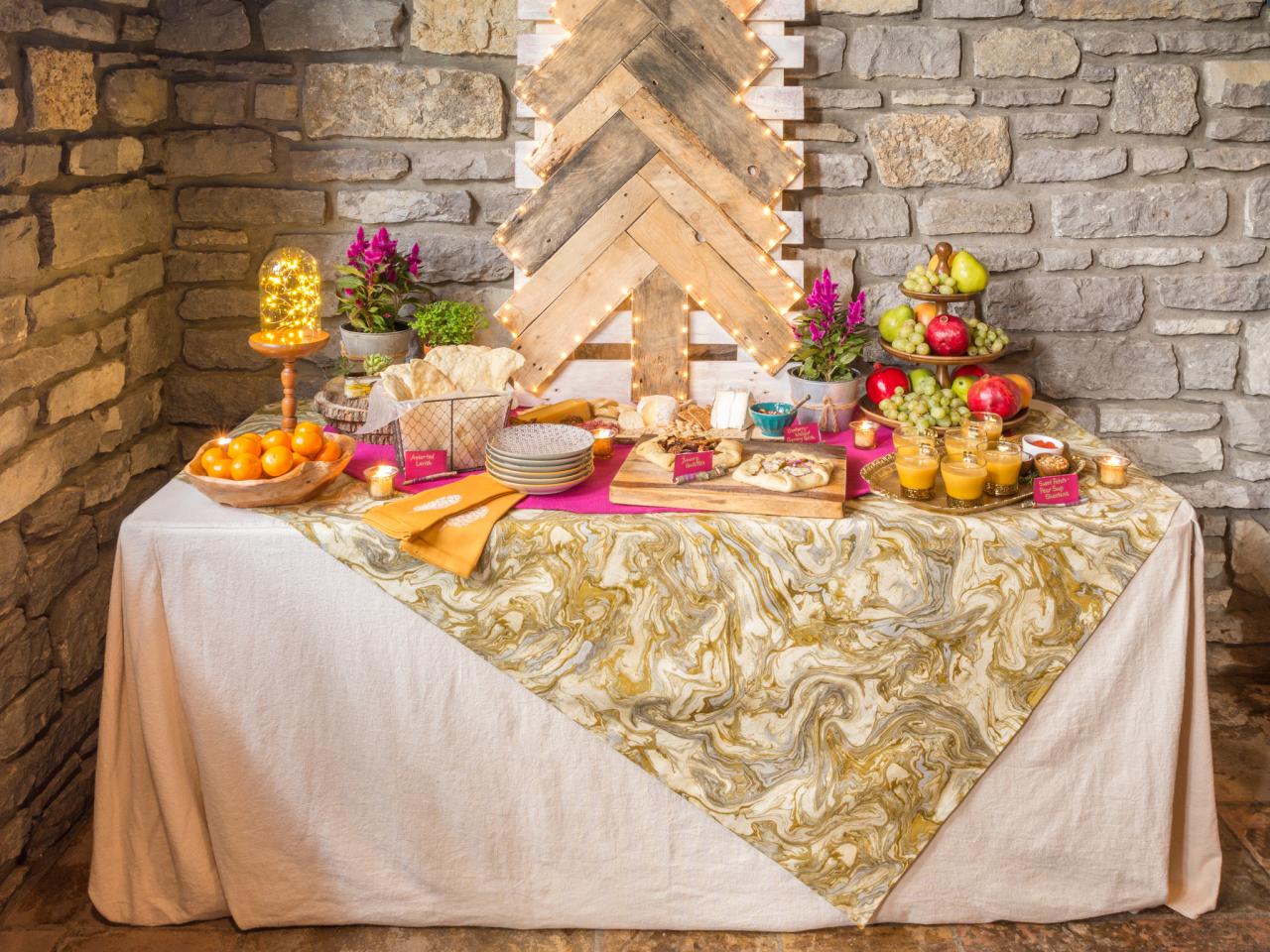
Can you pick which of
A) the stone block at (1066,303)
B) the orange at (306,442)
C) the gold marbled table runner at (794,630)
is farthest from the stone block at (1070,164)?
the orange at (306,442)

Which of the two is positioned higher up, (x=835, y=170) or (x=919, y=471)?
(x=835, y=170)

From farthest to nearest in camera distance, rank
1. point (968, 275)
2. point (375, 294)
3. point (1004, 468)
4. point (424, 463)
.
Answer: point (375, 294), point (968, 275), point (424, 463), point (1004, 468)

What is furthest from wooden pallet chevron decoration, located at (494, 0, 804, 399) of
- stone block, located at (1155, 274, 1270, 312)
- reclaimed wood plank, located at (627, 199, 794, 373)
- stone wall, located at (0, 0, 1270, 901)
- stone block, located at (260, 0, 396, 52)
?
stone block, located at (1155, 274, 1270, 312)

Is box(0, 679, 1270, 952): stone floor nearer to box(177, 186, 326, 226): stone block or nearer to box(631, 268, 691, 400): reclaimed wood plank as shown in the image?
box(631, 268, 691, 400): reclaimed wood plank

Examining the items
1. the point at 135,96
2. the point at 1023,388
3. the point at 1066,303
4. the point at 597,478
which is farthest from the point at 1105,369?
the point at 135,96

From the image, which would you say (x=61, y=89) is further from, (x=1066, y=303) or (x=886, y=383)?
(x=1066, y=303)

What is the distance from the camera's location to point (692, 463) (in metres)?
2.35

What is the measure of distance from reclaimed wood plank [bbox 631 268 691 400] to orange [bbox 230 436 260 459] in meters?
1.10

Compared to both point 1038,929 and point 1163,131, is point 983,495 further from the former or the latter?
Result: point 1163,131

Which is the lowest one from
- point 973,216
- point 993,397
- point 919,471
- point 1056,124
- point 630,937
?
point 630,937

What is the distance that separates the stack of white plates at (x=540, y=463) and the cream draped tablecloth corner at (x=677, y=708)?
10cm

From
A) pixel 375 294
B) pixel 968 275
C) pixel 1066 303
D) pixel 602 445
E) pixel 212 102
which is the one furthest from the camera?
pixel 1066 303

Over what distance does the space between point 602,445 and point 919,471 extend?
716 millimetres

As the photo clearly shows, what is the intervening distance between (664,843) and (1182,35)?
2.38m
